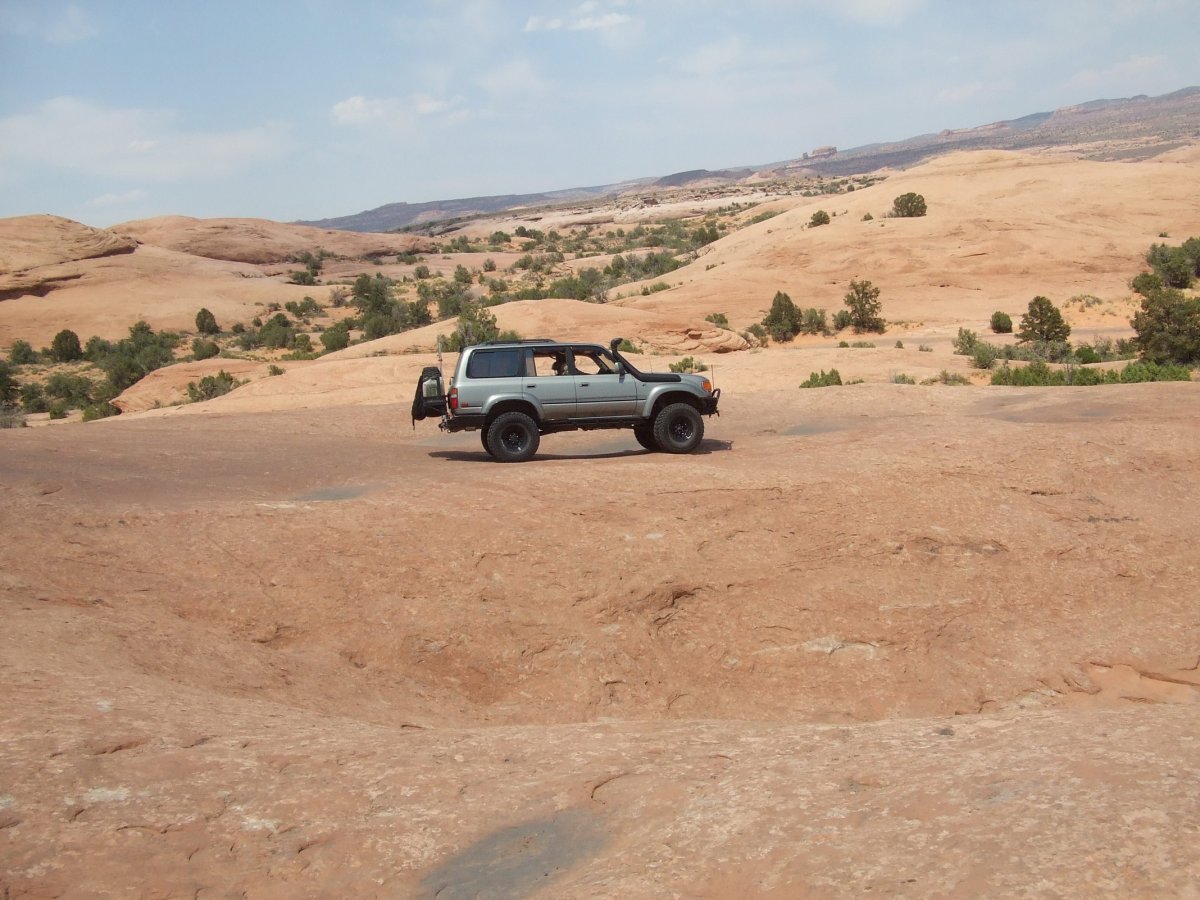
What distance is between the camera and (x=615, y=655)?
26.1 feet

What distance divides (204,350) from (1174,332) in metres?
34.3

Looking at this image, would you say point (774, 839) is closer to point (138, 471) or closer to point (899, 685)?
point (899, 685)

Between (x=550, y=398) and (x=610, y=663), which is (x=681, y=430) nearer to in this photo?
(x=550, y=398)

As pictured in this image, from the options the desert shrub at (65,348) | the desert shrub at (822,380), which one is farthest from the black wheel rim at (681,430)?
the desert shrub at (65,348)

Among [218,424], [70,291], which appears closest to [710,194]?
[70,291]

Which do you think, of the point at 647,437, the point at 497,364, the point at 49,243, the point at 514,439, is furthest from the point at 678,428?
the point at 49,243

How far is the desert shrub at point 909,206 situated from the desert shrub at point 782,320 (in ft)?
56.2

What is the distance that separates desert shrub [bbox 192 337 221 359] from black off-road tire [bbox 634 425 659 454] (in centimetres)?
3028

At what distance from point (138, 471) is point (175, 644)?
5.19m

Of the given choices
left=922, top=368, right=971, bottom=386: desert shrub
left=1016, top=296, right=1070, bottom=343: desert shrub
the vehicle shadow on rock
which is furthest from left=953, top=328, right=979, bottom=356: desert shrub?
the vehicle shadow on rock

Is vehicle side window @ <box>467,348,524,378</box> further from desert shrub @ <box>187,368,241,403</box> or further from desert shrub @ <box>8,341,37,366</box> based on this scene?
desert shrub @ <box>8,341,37,366</box>

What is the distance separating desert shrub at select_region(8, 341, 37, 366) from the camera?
40.9 m

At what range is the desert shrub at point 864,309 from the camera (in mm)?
35562

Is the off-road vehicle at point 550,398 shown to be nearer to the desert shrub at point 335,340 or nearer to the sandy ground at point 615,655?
the sandy ground at point 615,655
